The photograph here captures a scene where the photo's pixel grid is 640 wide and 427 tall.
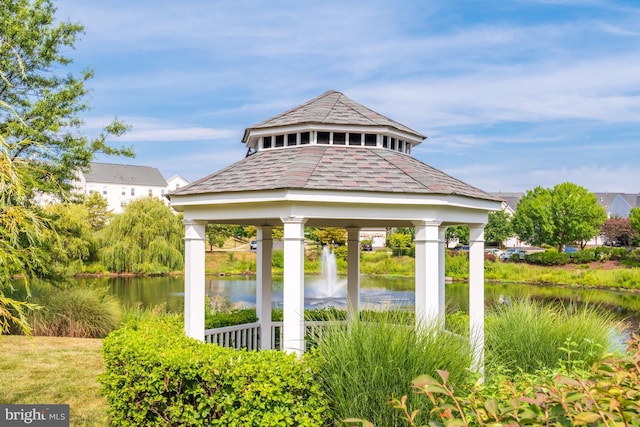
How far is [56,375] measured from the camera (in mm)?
10734

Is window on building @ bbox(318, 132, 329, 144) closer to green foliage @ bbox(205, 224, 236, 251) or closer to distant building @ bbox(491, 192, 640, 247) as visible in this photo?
green foliage @ bbox(205, 224, 236, 251)

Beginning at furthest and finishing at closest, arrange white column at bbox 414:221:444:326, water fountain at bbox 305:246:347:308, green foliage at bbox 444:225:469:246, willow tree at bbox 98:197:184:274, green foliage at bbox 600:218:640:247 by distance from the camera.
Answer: green foliage at bbox 600:218:640:247 < green foliage at bbox 444:225:469:246 < willow tree at bbox 98:197:184:274 < water fountain at bbox 305:246:347:308 < white column at bbox 414:221:444:326

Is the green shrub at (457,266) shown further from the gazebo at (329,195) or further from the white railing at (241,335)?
the gazebo at (329,195)

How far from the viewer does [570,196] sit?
201ft

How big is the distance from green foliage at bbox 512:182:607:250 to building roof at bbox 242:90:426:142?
55166mm

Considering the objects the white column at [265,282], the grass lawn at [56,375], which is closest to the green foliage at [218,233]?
the grass lawn at [56,375]

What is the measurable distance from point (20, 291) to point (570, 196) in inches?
2239

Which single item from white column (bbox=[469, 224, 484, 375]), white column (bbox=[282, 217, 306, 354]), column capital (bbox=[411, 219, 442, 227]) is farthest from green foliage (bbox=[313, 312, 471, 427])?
white column (bbox=[469, 224, 484, 375])

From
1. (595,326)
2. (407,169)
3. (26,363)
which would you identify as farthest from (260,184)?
(26,363)

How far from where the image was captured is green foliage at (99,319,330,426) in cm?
649

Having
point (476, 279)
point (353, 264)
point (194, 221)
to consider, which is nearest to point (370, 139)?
point (476, 279)

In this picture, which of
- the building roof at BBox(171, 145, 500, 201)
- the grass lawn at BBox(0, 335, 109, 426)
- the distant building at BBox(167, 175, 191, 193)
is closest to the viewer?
the building roof at BBox(171, 145, 500, 201)

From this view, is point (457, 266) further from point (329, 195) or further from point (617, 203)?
point (617, 203)

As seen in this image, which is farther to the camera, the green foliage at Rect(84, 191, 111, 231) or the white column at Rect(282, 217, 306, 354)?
the green foliage at Rect(84, 191, 111, 231)
